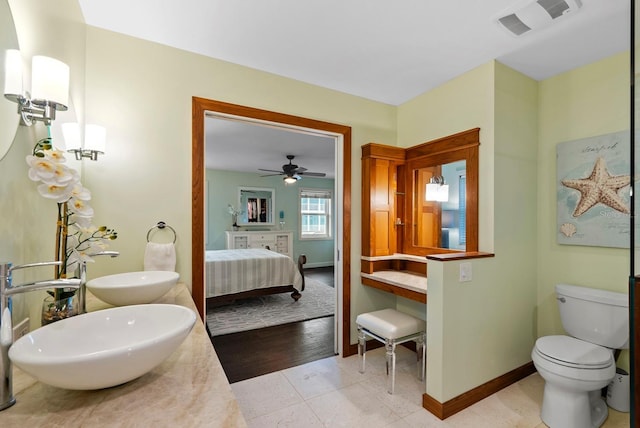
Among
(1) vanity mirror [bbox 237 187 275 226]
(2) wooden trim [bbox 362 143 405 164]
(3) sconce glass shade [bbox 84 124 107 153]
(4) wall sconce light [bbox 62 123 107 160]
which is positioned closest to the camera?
(4) wall sconce light [bbox 62 123 107 160]

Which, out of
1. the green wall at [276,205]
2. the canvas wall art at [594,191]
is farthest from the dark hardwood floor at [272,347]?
the green wall at [276,205]

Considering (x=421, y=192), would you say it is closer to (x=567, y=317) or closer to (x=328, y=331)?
(x=567, y=317)

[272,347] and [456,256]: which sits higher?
[456,256]

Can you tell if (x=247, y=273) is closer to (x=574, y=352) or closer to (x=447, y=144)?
(x=447, y=144)

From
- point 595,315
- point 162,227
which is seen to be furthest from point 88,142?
point 595,315

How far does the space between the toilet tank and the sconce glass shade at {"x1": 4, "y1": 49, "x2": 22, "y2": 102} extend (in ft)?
10.6

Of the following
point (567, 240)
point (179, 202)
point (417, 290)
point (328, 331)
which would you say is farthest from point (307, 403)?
point (567, 240)

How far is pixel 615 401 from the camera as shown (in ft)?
6.57

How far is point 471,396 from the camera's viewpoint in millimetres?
2092

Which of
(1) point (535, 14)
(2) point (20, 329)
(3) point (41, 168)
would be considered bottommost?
(2) point (20, 329)

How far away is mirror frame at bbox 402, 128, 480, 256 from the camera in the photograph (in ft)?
7.76

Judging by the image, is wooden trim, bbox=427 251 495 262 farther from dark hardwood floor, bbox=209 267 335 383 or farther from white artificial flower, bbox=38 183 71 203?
white artificial flower, bbox=38 183 71 203

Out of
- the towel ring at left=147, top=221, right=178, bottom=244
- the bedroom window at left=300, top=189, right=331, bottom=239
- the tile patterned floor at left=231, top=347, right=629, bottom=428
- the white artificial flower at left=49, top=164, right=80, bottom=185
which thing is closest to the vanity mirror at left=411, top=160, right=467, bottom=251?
the tile patterned floor at left=231, top=347, right=629, bottom=428

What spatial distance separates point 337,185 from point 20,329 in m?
2.34
